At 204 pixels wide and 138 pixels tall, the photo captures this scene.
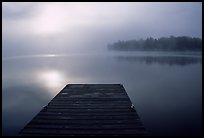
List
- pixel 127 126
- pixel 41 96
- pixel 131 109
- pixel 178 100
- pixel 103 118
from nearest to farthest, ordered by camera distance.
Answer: pixel 127 126
pixel 103 118
pixel 131 109
pixel 178 100
pixel 41 96

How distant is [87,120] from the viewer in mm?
6074

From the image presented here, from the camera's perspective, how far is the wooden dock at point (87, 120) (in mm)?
5204

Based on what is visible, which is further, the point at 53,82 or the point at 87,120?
the point at 53,82

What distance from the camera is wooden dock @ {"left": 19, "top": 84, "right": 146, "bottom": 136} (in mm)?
5204

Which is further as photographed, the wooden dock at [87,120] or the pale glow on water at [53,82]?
the pale glow on water at [53,82]

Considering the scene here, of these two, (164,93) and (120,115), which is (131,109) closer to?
(120,115)

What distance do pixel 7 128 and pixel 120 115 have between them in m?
4.74

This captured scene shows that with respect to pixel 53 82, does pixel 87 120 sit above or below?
above

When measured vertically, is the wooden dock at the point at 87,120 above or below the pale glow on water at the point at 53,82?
above

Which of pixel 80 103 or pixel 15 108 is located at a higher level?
pixel 80 103

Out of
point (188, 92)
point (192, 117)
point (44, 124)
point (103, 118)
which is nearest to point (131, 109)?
point (103, 118)

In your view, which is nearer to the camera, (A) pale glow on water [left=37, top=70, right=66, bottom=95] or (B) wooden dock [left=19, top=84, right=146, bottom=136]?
(B) wooden dock [left=19, top=84, right=146, bottom=136]

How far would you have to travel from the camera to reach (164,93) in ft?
56.1

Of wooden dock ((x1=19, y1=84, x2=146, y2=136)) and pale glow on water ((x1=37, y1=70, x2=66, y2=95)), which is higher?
wooden dock ((x1=19, y1=84, x2=146, y2=136))
